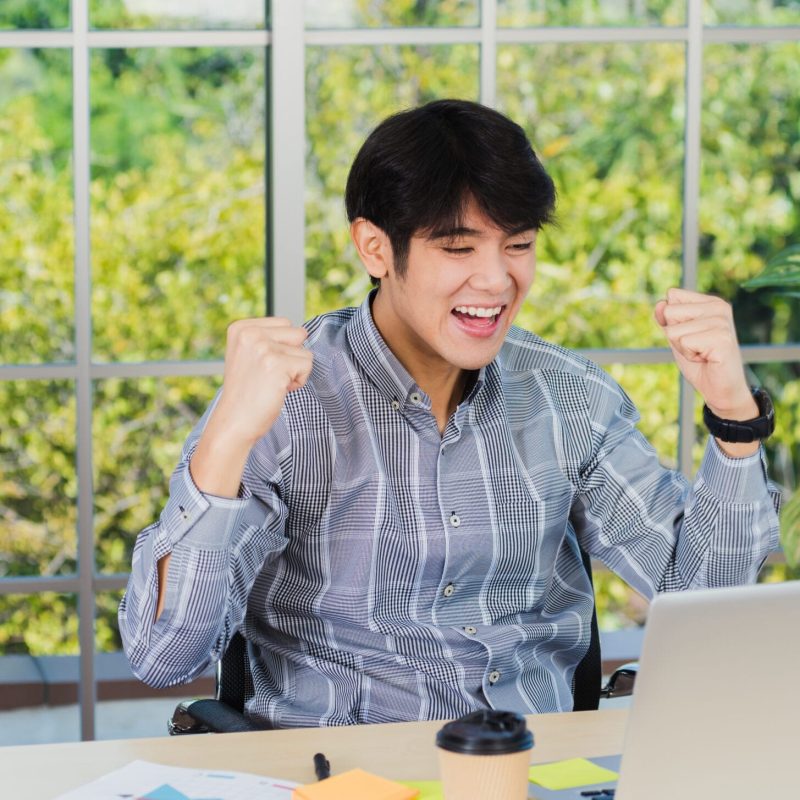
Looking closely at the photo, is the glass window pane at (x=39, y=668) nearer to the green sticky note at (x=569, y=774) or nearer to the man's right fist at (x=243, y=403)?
the man's right fist at (x=243, y=403)

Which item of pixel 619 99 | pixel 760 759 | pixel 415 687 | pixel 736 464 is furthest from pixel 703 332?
pixel 619 99

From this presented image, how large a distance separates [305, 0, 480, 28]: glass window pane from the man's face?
146cm

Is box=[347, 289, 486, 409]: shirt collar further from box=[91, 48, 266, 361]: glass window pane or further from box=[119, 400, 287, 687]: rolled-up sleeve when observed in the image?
box=[91, 48, 266, 361]: glass window pane

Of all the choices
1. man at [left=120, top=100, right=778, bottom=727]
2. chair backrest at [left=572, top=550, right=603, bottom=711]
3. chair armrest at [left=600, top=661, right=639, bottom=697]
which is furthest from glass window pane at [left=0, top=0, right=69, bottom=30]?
chair armrest at [left=600, top=661, right=639, bottom=697]

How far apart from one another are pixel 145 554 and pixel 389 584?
335 millimetres

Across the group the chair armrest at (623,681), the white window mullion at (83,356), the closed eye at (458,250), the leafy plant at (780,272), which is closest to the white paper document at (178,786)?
the chair armrest at (623,681)

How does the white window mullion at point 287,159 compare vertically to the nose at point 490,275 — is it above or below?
above

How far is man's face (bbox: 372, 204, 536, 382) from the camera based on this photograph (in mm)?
1669

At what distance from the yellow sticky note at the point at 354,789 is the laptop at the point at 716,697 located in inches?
10.4

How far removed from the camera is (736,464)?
67.8 inches

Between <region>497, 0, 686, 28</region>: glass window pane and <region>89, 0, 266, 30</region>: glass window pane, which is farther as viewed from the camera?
<region>497, 0, 686, 28</region>: glass window pane

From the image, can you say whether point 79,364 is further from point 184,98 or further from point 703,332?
point 703,332

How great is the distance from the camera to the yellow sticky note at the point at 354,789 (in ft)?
3.92

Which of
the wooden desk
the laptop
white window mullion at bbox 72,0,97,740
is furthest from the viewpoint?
white window mullion at bbox 72,0,97,740
